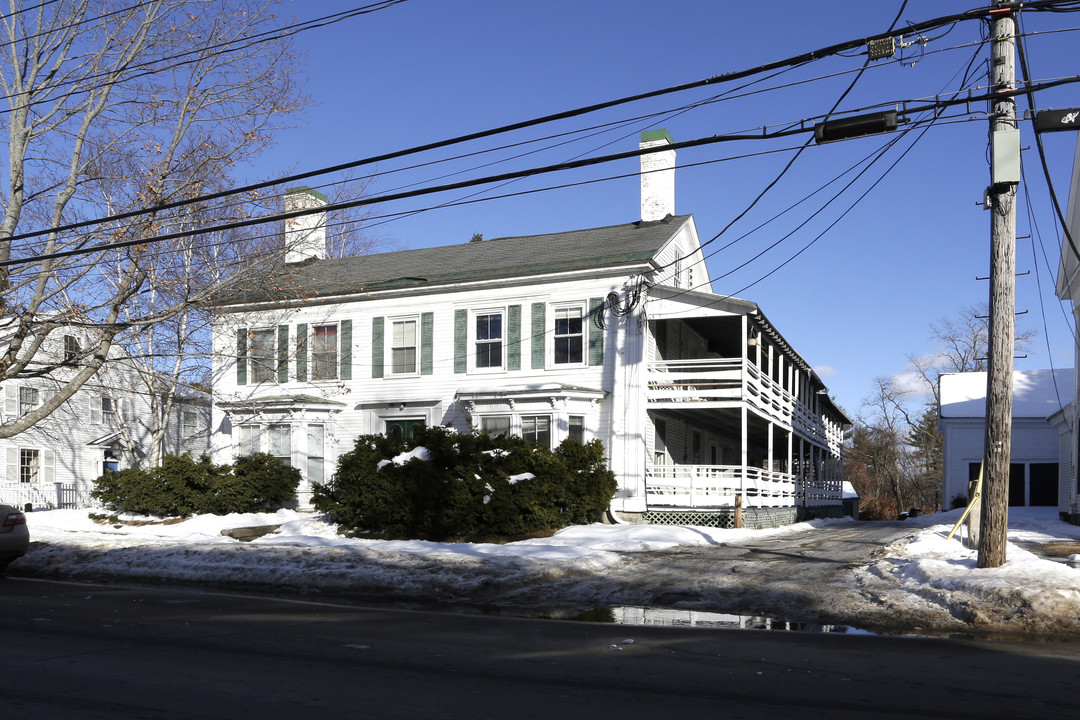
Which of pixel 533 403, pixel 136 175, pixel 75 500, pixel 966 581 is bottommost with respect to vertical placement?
pixel 75 500

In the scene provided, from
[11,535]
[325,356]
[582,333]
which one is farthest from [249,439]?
[11,535]

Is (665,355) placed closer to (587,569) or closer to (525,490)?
(525,490)

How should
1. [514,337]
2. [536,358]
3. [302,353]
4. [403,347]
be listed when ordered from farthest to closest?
[302,353] → [403,347] → [514,337] → [536,358]

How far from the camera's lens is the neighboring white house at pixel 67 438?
35750mm

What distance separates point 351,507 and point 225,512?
663cm

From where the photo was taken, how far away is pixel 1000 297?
11320 millimetres

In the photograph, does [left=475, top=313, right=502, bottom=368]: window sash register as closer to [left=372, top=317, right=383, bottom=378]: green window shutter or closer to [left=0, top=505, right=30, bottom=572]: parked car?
[left=372, top=317, right=383, bottom=378]: green window shutter

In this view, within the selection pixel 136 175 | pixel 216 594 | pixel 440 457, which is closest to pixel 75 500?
pixel 136 175

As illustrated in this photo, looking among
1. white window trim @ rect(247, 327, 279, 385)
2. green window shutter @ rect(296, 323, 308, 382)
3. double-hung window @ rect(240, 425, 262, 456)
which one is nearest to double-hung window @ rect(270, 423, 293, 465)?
double-hung window @ rect(240, 425, 262, 456)

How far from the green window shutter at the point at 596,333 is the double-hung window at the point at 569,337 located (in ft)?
1.06

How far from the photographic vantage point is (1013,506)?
34.3 meters

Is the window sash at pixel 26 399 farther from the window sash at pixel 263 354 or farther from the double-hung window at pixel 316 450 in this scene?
the double-hung window at pixel 316 450

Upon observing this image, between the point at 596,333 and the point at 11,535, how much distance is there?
14.3 m

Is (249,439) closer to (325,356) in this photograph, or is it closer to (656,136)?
(325,356)
